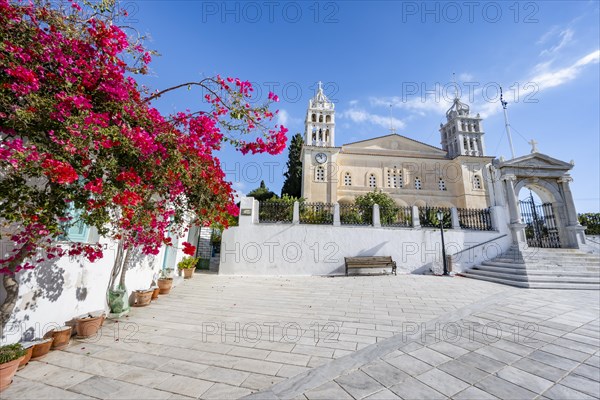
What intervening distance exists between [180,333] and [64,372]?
1437 mm

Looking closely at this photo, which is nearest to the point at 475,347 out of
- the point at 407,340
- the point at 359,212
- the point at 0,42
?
the point at 407,340

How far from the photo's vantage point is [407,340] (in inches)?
144

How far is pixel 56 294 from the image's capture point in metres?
3.96

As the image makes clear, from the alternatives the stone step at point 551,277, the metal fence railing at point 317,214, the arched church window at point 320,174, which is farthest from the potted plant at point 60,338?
the arched church window at point 320,174

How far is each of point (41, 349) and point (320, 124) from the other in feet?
98.0

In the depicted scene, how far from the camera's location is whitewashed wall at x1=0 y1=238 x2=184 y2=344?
11.2 feet

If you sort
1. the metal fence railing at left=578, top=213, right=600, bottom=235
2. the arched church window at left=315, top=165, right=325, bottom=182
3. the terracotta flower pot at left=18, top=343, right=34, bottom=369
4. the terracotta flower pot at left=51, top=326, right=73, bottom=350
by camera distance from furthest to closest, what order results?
the arched church window at left=315, top=165, right=325, bottom=182 < the metal fence railing at left=578, top=213, right=600, bottom=235 < the terracotta flower pot at left=51, top=326, right=73, bottom=350 < the terracotta flower pot at left=18, top=343, right=34, bottom=369

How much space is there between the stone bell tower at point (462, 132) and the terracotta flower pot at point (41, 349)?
37.5m

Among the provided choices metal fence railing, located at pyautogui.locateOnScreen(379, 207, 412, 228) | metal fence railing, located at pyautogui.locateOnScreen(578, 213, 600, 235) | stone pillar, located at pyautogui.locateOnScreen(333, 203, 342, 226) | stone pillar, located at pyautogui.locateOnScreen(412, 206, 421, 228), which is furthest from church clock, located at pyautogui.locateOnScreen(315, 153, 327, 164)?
metal fence railing, located at pyautogui.locateOnScreen(578, 213, 600, 235)

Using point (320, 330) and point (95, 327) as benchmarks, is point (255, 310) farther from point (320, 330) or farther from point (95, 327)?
point (95, 327)

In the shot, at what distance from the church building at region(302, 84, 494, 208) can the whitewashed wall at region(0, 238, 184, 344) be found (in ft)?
73.6

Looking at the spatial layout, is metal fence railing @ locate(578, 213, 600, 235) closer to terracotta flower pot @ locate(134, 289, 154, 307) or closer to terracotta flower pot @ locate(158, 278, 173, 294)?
terracotta flower pot @ locate(158, 278, 173, 294)

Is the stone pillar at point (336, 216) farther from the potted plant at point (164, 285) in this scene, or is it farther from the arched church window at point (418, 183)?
the arched church window at point (418, 183)

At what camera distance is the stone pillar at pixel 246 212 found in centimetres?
1143
